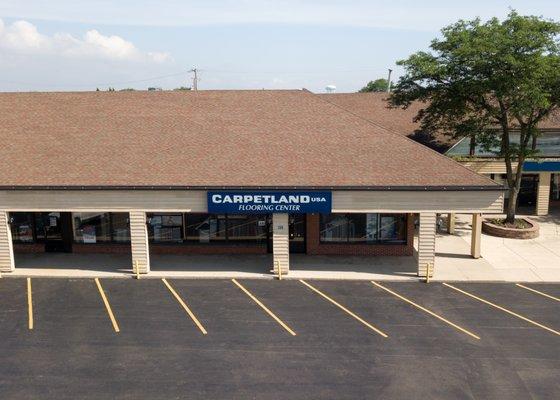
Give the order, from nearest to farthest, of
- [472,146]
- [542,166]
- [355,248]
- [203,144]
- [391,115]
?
[203,144] < [355,248] < [472,146] < [542,166] < [391,115]

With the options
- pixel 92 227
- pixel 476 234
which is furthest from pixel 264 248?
pixel 476 234

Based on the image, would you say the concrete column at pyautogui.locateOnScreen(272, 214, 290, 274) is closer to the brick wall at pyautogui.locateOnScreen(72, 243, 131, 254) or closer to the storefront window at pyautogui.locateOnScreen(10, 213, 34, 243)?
the brick wall at pyautogui.locateOnScreen(72, 243, 131, 254)

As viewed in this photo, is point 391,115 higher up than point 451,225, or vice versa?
point 391,115

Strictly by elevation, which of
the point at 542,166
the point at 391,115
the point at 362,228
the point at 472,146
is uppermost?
the point at 391,115

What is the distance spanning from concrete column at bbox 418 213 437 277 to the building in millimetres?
55

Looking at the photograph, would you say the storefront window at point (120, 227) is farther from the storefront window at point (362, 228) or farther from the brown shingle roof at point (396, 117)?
the brown shingle roof at point (396, 117)

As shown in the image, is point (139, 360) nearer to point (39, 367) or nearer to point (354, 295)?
point (39, 367)

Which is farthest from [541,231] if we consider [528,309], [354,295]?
[354,295]

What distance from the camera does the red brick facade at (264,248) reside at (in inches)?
1116

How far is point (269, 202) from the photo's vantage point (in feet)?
79.5

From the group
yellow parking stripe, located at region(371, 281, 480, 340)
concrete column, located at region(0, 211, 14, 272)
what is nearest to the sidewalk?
yellow parking stripe, located at region(371, 281, 480, 340)

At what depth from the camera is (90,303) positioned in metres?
21.7

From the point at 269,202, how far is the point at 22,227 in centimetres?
1489

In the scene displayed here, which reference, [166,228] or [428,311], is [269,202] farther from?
[428,311]
